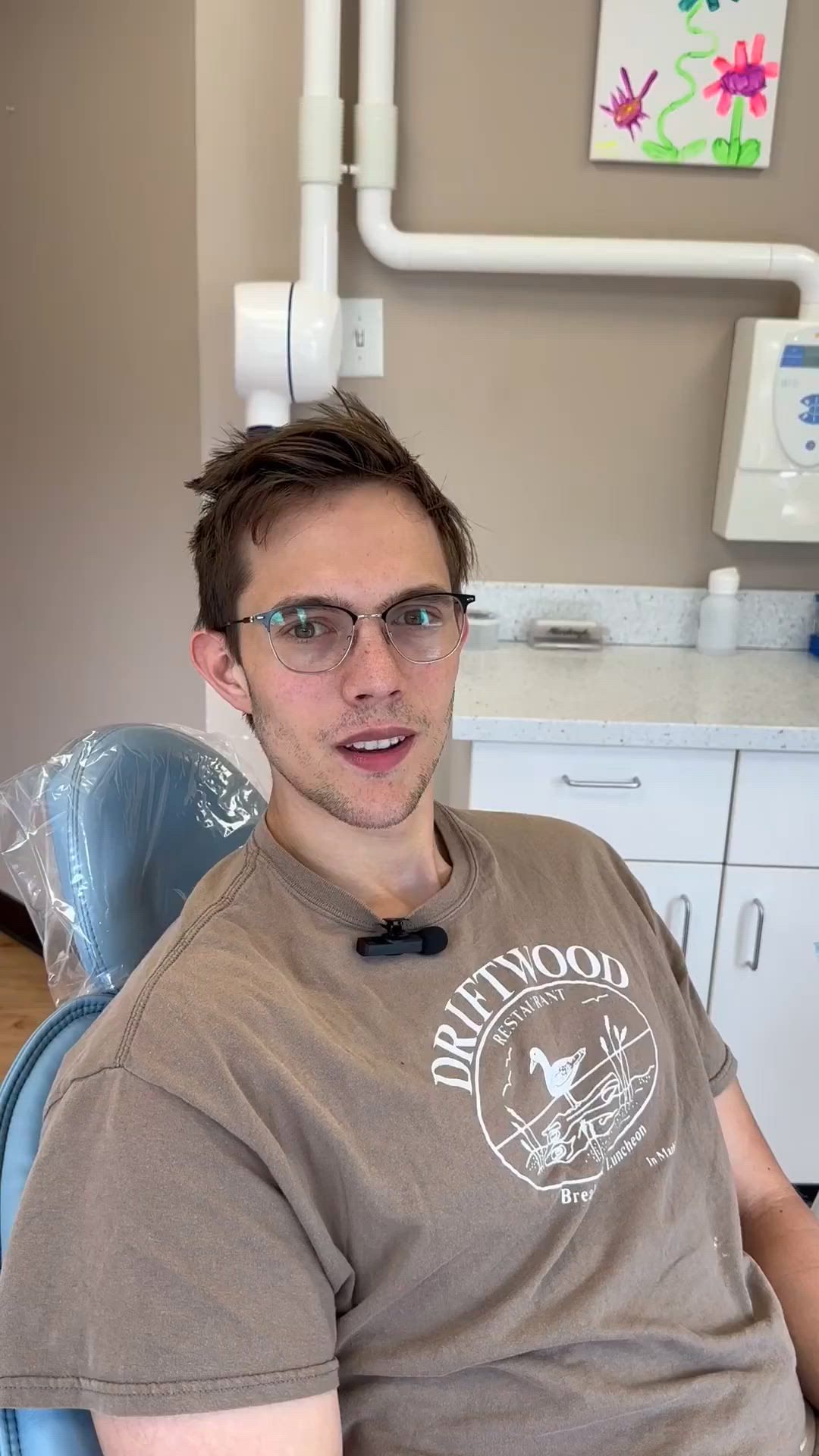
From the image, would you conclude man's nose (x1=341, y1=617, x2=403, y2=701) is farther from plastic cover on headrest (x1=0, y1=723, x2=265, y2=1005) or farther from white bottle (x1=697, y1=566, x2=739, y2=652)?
white bottle (x1=697, y1=566, x2=739, y2=652)

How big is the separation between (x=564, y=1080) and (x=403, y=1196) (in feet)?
0.62

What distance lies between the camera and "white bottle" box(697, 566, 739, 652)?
2305 mm

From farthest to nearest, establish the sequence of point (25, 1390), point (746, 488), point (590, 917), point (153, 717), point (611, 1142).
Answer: point (153, 717), point (746, 488), point (590, 917), point (611, 1142), point (25, 1390)

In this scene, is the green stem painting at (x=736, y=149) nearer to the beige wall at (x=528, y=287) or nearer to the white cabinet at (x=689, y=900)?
the beige wall at (x=528, y=287)

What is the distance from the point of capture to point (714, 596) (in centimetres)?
231

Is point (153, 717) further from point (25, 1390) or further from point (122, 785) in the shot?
point (25, 1390)

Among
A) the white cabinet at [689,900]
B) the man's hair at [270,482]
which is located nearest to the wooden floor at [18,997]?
the white cabinet at [689,900]

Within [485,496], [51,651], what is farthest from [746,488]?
[51,651]

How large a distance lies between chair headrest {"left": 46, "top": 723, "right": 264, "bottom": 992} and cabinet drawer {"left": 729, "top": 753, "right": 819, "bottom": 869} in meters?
0.99

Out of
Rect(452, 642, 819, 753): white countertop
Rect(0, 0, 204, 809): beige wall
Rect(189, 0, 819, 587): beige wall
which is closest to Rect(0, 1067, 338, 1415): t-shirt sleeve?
Rect(452, 642, 819, 753): white countertop

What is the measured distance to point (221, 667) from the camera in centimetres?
107

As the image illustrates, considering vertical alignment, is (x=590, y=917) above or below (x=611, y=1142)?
above

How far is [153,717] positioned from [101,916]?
80.3 inches

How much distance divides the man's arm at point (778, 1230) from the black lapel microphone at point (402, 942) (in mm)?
390
